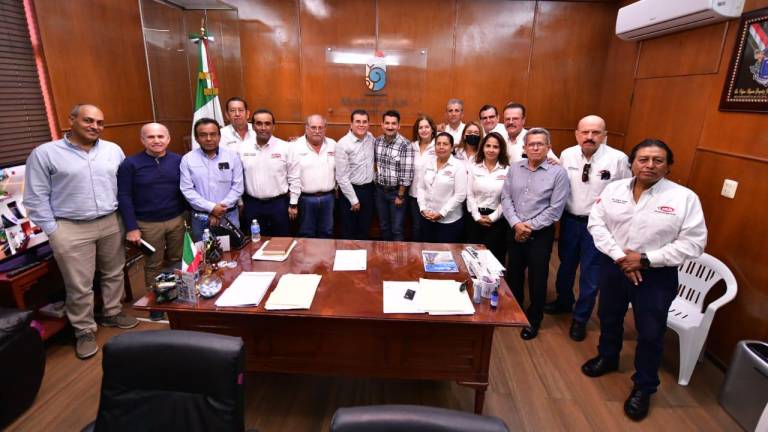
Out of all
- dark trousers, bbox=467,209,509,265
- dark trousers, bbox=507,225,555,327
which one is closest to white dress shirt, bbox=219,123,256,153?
dark trousers, bbox=467,209,509,265

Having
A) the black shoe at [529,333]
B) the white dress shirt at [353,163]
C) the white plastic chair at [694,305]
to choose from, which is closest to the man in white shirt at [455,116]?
the white dress shirt at [353,163]

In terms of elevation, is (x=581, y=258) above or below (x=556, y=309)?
above

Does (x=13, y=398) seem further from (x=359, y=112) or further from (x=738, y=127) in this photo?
(x=738, y=127)

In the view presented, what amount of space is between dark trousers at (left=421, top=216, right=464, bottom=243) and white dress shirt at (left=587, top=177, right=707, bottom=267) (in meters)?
1.28

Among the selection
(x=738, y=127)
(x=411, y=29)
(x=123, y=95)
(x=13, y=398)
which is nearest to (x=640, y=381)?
(x=738, y=127)

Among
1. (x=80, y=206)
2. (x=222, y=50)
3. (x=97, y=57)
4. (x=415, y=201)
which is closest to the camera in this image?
(x=80, y=206)

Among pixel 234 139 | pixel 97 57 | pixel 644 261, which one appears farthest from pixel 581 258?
pixel 97 57

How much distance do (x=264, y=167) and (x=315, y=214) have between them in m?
0.70

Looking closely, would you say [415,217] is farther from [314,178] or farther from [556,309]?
[556,309]

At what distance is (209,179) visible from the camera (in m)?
3.18

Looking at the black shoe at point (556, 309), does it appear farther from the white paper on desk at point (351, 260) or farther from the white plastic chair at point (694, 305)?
the white paper on desk at point (351, 260)

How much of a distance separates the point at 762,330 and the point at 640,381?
967mm

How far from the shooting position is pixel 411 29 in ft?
17.2

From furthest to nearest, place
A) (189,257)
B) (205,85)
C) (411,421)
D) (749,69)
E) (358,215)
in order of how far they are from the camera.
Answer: (205,85) → (358,215) → (749,69) → (189,257) → (411,421)
